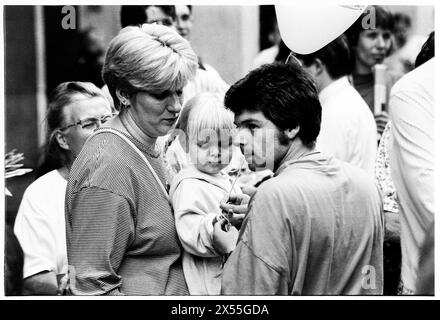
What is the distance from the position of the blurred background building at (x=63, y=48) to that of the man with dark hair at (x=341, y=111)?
0.27 meters

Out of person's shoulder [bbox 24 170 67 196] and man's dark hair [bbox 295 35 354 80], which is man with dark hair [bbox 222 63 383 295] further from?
person's shoulder [bbox 24 170 67 196]

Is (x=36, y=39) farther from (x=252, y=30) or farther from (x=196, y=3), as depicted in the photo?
(x=252, y=30)

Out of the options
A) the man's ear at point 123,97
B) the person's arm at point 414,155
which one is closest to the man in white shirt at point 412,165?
the person's arm at point 414,155

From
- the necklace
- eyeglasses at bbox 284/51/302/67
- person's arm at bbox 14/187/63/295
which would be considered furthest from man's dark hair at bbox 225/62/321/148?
person's arm at bbox 14/187/63/295

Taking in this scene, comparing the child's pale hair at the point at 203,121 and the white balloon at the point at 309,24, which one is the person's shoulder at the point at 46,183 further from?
the white balloon at the point at 309,24

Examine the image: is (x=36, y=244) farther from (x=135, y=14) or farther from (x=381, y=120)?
(x=381, y=120)

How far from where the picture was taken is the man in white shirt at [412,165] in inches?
137

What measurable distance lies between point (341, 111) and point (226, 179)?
68cm

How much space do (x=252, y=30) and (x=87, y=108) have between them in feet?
2.85

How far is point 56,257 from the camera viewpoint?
3.52 metres

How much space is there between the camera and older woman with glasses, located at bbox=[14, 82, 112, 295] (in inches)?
137

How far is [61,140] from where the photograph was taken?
3531mm

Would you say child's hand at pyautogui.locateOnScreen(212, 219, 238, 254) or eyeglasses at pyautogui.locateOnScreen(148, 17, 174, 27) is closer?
child's hand at pyautogui.locateOnScreen(212, 219, 238, 254)

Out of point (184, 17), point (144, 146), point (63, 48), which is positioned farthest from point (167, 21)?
point (144, 146)
